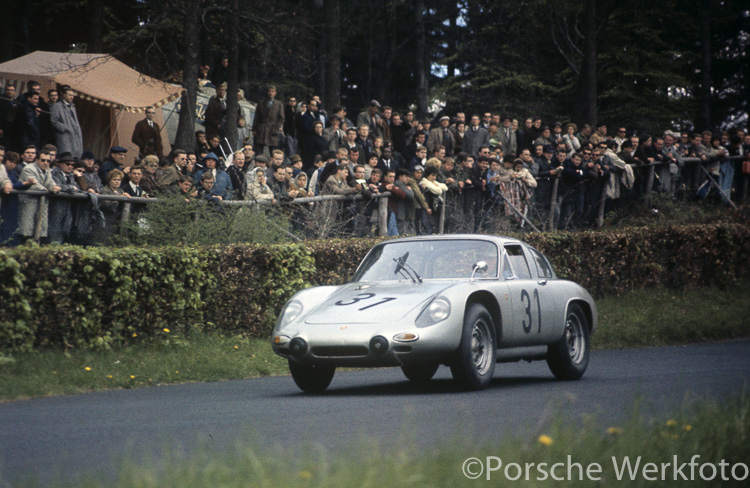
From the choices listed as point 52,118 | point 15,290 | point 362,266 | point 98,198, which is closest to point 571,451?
point 362,266

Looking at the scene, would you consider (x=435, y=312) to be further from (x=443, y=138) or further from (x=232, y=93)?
(x=232, y=93)

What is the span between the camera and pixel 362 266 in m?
12.1

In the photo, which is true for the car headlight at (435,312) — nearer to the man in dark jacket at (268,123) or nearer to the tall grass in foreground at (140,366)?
the tall grass in foreground at (140,366)

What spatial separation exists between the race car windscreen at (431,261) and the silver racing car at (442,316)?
12 millimetres

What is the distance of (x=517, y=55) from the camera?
48.9m

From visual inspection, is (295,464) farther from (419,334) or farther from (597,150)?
(597,150)

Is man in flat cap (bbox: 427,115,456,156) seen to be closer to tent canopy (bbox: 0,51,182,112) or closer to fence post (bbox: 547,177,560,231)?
fence post (bbox: 547,177,560,231)

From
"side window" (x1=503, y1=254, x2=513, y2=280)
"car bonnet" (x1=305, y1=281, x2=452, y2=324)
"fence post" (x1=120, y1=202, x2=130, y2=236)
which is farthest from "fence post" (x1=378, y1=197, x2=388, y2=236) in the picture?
"car bonnet" (x1=305, y1=281, x2=452, y2=324)

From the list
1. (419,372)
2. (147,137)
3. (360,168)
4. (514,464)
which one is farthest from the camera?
(147,137)

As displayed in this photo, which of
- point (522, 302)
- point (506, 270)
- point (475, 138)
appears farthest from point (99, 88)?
point (522, 302)

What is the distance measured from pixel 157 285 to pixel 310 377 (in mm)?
3612

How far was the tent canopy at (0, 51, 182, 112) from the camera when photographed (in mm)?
22656

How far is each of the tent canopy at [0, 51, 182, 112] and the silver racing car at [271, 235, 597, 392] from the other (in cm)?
1270

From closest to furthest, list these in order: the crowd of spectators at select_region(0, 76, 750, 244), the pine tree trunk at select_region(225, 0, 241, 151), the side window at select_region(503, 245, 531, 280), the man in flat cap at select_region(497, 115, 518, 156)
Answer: the side window at select_region(503, 245, 531, 280) → the crowd of spectators at select_region(0, 76, 750, 244) → the pine tree trunk at select_region(225, 0, 241, 151) → the man in flat cap at select_region(497, 115, 518, 156)
